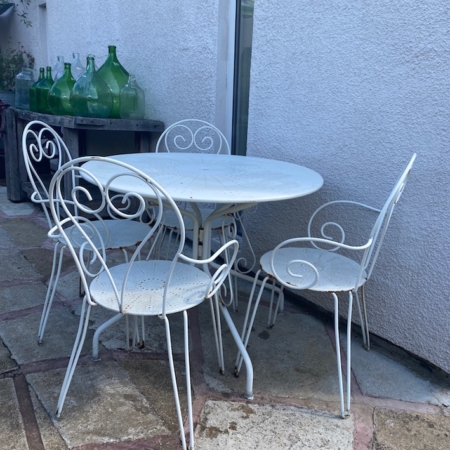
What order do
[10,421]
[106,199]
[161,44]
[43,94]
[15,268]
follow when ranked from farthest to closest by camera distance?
[43,94] → [161,44] → [15,268] → [10,421] → [106,199]

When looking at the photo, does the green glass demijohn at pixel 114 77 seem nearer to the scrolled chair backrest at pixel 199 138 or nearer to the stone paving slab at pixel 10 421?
the scrolled chair backrest at pixel 199 138

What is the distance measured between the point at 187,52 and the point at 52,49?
280 cm

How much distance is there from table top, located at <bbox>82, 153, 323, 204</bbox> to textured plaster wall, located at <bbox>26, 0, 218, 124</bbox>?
36.4 inches

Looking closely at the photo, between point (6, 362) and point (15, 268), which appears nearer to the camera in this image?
point (6, 362)

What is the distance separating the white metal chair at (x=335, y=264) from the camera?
5.22 feet

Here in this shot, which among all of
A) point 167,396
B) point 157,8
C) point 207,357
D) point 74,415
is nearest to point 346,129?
point 207,357

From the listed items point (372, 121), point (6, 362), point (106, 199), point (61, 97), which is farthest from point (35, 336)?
point (61, 97)

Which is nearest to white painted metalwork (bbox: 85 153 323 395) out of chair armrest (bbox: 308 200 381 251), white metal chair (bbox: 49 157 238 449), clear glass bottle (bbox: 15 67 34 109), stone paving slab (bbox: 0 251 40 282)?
white metal chair (bbox: 49 157 238 449)

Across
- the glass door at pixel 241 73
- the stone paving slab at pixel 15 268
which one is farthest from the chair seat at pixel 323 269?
the stone paving slab at pixel 15 268

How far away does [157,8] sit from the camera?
332 centimetres

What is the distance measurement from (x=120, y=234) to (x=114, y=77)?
185 centimetres

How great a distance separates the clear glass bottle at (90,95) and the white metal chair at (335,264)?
1941mm

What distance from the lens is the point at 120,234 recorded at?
2086 millimetres

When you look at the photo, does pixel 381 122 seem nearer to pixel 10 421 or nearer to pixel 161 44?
pixel 10 421
